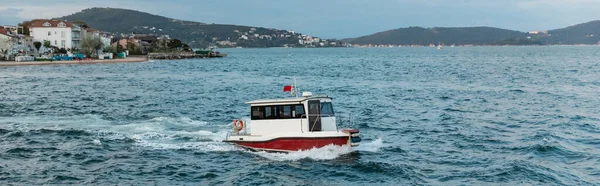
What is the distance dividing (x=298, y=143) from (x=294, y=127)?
830mm

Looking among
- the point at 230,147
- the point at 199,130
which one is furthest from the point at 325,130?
the point at 199,130

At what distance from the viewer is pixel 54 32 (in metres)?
142

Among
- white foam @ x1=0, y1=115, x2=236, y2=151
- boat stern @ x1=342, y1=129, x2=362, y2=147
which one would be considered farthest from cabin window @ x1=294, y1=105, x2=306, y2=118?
white foam @ x1=0, y1=115, x2=236, y2=151

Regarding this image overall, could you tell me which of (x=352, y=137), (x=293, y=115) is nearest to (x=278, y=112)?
(x=293, y=115)

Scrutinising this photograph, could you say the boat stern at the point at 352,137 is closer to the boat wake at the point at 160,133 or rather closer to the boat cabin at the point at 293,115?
the boat wake at the point at 160,133

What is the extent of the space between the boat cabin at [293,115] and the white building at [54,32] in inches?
4964

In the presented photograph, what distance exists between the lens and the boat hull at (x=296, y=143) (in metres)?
24.5

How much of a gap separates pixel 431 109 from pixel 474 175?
20.3m

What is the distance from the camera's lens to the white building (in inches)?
5536

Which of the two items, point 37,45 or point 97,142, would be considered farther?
point 37,45

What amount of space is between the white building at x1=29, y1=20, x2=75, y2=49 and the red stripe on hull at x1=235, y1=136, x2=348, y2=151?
126954 mm

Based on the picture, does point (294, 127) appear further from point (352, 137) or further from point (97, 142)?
point (97, 142)

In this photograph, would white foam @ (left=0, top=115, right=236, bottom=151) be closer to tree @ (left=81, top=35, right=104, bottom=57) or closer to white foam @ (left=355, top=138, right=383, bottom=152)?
white foam @ (left=355, top=138, right=383, bottom=152)

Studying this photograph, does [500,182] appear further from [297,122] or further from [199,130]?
[199,130]
